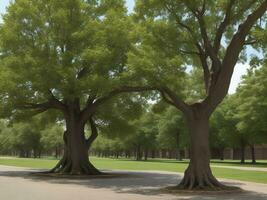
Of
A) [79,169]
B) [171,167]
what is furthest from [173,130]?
[79,169]

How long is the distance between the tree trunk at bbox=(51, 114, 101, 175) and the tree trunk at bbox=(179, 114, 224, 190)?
14.8 meters

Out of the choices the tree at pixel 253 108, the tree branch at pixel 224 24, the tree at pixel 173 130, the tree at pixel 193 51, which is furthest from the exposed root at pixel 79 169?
the tree at pixel 173 130

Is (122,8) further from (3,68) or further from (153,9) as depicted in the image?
(153,9)

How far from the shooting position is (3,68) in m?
33.4

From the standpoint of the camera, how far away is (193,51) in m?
24.5

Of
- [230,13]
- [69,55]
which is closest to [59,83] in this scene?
[69,55]

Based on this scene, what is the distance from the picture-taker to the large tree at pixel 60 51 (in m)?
30.9

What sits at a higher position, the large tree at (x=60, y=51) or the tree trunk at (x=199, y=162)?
the large tree at (x=60, y=51)

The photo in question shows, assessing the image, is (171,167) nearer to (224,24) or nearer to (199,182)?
(199,182)

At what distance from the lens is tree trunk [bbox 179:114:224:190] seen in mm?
22734

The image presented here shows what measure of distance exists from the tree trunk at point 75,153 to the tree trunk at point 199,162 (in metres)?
14.8

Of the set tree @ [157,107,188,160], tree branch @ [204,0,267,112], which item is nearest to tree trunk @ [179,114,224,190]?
tree branch @ [204,0,267,112]

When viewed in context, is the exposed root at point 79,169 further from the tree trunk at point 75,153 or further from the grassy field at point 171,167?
the grassy field at point 171,167

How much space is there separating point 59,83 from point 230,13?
12544 millimetres
